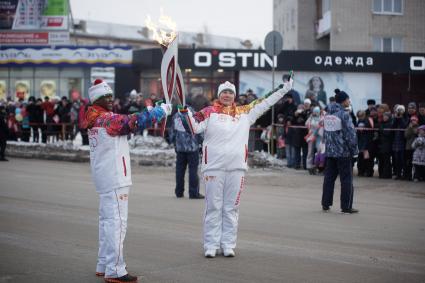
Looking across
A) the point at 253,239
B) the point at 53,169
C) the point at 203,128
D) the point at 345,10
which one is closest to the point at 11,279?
the point at 203,128

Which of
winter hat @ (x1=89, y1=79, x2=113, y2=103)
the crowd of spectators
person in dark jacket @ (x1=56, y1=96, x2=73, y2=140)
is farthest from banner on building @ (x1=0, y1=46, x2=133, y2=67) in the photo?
winter hat @ (x1=89, y1=79, x2=113, y2=103)

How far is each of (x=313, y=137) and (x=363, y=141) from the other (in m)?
1.41

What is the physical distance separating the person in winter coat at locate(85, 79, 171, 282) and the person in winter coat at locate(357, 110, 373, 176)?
12.3 metres

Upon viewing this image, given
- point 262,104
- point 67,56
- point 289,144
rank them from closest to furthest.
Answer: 1. point 262,104
2. point 289,144
3. point 67,56

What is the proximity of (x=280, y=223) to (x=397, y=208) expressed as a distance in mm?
3029

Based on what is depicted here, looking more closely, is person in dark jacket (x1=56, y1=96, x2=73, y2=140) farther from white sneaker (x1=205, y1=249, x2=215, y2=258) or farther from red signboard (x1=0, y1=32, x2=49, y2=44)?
white sneaker (x1=205, y1=249, x2=215, y2=258)

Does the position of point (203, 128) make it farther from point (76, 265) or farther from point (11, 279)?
point (11, 279)

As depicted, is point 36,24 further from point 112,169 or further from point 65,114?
point 112,169

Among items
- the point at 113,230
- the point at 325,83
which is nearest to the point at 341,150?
the point at 113,230

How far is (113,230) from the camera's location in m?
6.97

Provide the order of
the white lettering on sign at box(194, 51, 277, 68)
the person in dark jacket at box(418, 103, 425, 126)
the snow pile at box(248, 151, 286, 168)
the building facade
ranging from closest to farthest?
the person in dark jacket at box(418, 103, 425, 126)
the snow pile at box(248, 151, 286, 168)
the white lettering on sign at box(194, 51, 277, 68)
the building facade

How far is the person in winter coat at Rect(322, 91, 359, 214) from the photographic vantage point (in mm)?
12148

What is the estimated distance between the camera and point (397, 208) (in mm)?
12930

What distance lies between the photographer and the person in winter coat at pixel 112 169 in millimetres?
6938
